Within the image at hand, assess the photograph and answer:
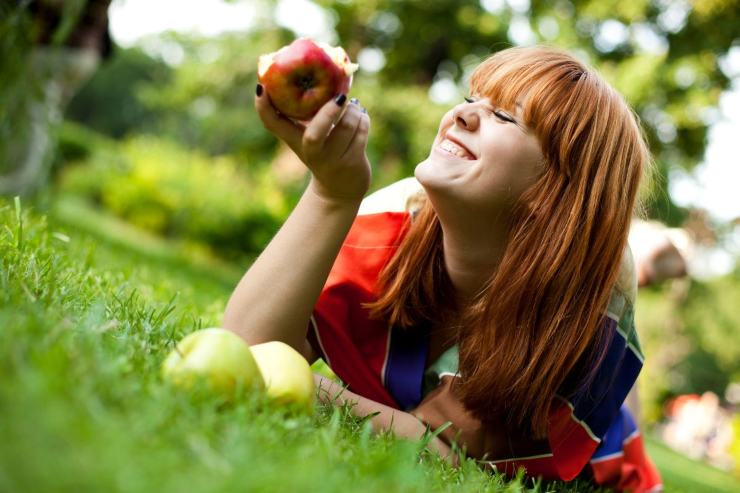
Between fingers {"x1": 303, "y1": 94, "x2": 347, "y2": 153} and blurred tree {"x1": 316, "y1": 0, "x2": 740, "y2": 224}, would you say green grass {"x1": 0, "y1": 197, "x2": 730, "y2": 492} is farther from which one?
blurred tree {"x1": 316, "y1": 0, "x2": 740, "y2": 224}

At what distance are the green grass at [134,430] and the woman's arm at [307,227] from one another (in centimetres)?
24

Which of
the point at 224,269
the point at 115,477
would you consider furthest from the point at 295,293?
the point at 224,269

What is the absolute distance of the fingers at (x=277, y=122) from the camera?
198 centimetres

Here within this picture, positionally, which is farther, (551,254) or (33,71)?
(33,71)

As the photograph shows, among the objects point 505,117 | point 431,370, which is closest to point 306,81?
point 505,117

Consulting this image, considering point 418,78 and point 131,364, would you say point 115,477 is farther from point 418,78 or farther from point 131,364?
point 418,78

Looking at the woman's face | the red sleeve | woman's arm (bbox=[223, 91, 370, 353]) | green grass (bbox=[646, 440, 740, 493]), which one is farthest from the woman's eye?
green grass (bbox=[646, 440, 740, 493])

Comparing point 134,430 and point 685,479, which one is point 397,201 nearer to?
point 134,430

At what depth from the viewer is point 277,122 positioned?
6.53 ft

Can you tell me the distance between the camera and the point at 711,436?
19.6 meters

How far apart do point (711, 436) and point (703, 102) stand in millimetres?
9642

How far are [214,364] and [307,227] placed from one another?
2.14 ft

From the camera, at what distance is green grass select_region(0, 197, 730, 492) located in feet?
2.97

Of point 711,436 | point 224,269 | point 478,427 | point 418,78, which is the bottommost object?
point 711,436
